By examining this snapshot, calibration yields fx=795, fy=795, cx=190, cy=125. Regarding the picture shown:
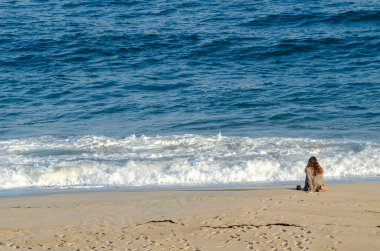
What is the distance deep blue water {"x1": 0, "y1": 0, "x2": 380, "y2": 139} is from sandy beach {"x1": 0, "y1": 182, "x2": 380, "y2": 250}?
5465 millimetres

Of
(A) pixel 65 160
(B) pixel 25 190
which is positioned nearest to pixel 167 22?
(A) pixel 65 160

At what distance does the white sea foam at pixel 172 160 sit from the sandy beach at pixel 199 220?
1719 mm

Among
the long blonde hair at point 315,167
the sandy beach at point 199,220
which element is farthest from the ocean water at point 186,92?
the sandy beach at point 199,220

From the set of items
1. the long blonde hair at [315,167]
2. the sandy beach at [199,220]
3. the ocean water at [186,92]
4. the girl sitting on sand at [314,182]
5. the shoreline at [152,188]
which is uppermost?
the ocean water at [186,92]

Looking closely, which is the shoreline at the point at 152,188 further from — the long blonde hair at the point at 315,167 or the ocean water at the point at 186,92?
the long blonde hair at the point at 315,167

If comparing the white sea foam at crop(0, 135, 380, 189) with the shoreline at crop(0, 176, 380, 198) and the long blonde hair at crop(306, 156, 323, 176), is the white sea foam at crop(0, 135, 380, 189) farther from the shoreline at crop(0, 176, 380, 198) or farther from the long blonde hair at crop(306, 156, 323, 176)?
the long blonde hair at crop(306, 156, 323, 176)

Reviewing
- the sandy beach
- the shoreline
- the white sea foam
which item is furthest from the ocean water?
the sandy beach

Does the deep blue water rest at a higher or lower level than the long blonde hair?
higher

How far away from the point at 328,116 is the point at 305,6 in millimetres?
10372

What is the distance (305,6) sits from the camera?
29.0 meters

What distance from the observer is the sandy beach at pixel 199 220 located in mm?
10977

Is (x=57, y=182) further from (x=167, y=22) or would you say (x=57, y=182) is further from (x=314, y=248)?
(x=167, y=22)

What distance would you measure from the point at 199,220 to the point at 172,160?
186 inches

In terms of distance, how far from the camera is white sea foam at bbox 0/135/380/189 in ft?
51.2
